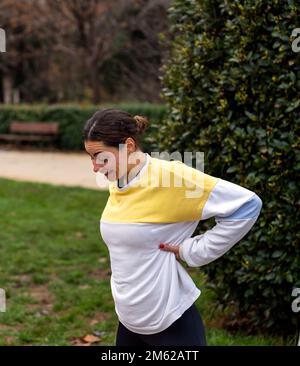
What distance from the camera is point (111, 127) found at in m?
2.70

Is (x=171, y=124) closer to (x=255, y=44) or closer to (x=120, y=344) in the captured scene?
(x=255, y=44)

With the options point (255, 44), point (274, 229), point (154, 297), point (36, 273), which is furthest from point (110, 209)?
point (36, 273)

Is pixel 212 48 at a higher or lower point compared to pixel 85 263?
higher

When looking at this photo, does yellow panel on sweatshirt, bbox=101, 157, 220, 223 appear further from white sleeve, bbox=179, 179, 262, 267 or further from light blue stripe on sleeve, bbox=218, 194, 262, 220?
light blue stripe on sleeve, bbox=218, 194, 262, 220

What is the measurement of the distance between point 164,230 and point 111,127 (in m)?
0.49

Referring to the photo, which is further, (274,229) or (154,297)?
(274,229)

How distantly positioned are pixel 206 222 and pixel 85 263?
9.05 feet

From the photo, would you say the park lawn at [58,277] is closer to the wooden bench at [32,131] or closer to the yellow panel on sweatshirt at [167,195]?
the yellow panel on sweatshirt at [167,195]

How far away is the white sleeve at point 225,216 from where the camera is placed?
103 inches

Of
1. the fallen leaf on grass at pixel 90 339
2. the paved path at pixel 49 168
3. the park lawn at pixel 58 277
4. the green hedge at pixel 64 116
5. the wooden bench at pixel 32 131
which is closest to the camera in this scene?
the fallen leaf on grass at pixel 90 339

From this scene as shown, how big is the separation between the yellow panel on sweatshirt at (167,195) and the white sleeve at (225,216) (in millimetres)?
41

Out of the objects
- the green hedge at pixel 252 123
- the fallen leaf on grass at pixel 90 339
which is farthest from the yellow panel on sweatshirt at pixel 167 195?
the fallen leaf on grass at pixel 90 339

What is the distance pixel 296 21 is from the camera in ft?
13.3

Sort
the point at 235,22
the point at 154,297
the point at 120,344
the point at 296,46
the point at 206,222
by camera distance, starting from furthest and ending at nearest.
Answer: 1. the point at 206,222
2. the point at 235,22
3. the point at 296,46
4. the point at 120,344
5. the point at 154,297
